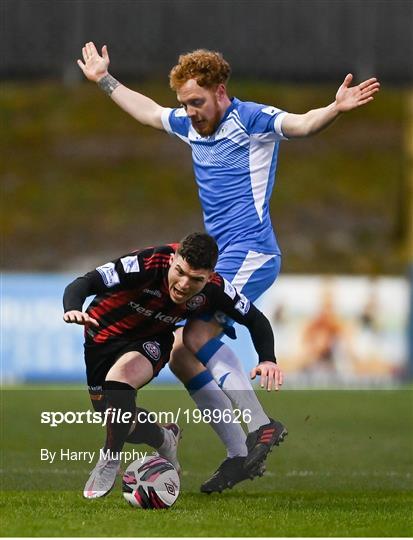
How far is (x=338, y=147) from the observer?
2912cm

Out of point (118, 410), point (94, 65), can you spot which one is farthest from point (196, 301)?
point (94, 65)

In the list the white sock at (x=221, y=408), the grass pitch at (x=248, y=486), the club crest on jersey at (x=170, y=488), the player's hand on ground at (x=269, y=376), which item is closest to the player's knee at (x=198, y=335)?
the white sock at (x=221, y=408)

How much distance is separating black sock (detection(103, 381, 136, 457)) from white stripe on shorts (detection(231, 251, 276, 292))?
0.99 m

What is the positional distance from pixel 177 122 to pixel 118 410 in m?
1.93

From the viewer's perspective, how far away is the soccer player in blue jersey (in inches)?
273

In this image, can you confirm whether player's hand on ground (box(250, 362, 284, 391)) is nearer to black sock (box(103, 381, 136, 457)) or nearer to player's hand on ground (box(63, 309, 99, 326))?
black sock (box(103, 381, 136, 457))

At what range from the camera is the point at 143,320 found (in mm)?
6762

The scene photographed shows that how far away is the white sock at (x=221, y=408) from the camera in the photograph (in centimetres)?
704

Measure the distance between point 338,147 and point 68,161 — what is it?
658 centimetres

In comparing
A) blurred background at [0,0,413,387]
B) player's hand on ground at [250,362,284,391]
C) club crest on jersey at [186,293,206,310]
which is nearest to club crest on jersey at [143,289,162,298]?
club crest on jersey at [186,293,206,310]

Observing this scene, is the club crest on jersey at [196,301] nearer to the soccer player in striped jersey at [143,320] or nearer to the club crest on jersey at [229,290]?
the soccer player in striped jersey at [143,320]

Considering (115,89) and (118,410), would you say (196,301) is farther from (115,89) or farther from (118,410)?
(115,89)

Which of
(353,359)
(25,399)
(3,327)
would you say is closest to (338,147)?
(353,359)

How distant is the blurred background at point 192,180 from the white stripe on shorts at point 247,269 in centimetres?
1065
